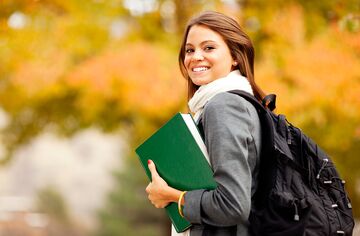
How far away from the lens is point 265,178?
200 cm

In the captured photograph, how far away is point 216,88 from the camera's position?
7.02 ft

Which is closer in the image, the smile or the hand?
the hand

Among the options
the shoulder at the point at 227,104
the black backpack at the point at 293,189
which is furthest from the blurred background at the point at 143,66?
the black backpack at the point at 293,189

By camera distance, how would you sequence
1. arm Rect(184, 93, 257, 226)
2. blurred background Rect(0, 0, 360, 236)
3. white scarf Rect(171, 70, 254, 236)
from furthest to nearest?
blurred background Rect(0, 0, 360, 236) → white scarf Rect(171, 70, 254, 236) → arm Rect(184, 93, 257, 226)

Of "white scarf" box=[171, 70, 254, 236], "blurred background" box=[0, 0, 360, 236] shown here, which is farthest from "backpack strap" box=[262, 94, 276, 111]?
"blurred background" box=[0, 0, 360, 236]

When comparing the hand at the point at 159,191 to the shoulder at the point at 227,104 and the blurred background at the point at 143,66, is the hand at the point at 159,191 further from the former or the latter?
the blurred background at the point at 143,66

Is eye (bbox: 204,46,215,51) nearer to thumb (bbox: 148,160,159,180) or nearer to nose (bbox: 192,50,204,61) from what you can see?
→ nose (bbox: 192,50,204,61)

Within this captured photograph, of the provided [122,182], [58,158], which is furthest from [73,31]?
[58,158]

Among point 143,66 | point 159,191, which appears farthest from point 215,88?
point 143,66

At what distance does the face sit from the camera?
220cm

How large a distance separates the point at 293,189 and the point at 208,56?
21.7 inches

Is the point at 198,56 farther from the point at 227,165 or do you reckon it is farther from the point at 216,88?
the point at 227,165

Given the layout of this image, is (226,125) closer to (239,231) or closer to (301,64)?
(239,231)

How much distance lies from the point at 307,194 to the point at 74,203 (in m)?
27.7
